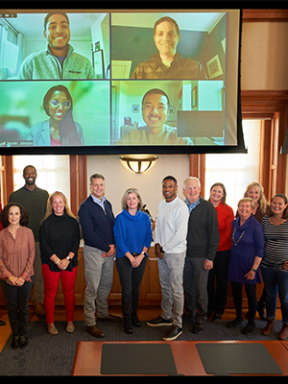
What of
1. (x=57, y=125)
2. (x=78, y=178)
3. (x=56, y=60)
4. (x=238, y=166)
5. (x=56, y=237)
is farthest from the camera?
(x=238, y=166)

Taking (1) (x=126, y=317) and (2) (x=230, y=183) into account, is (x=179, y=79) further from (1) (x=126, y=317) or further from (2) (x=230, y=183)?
(1) (x=126, y=317)

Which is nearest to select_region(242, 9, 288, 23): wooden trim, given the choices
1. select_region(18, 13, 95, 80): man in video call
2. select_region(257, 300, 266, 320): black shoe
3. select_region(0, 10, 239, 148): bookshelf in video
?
select_region(0, 10, 239, 148): bookshelf in video

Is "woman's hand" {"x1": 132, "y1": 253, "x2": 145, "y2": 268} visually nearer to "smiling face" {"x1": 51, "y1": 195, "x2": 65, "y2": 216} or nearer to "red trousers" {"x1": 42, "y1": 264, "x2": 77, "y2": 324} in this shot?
"red trousers" {"x1": 42, "y1": 264, "x2": 77, "y2": 324}

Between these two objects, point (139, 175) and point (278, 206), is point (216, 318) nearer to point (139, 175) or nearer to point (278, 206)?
point (278, 206)

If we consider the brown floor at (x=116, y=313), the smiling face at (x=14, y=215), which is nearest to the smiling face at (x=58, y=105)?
the smiling face at (x=14, y=215)

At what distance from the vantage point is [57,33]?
328cm

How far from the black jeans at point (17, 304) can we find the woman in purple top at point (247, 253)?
6.20 ft

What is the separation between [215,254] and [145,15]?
262cm

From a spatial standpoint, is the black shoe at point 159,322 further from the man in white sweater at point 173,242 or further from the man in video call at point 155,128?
the man in video call at point 155,128

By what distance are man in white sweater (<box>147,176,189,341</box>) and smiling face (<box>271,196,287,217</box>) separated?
80cm

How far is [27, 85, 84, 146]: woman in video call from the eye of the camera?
3.36m

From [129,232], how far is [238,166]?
1911 millimetres

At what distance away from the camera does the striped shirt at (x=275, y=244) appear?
9.07ft

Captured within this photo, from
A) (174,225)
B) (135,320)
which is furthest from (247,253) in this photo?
(135,320)
